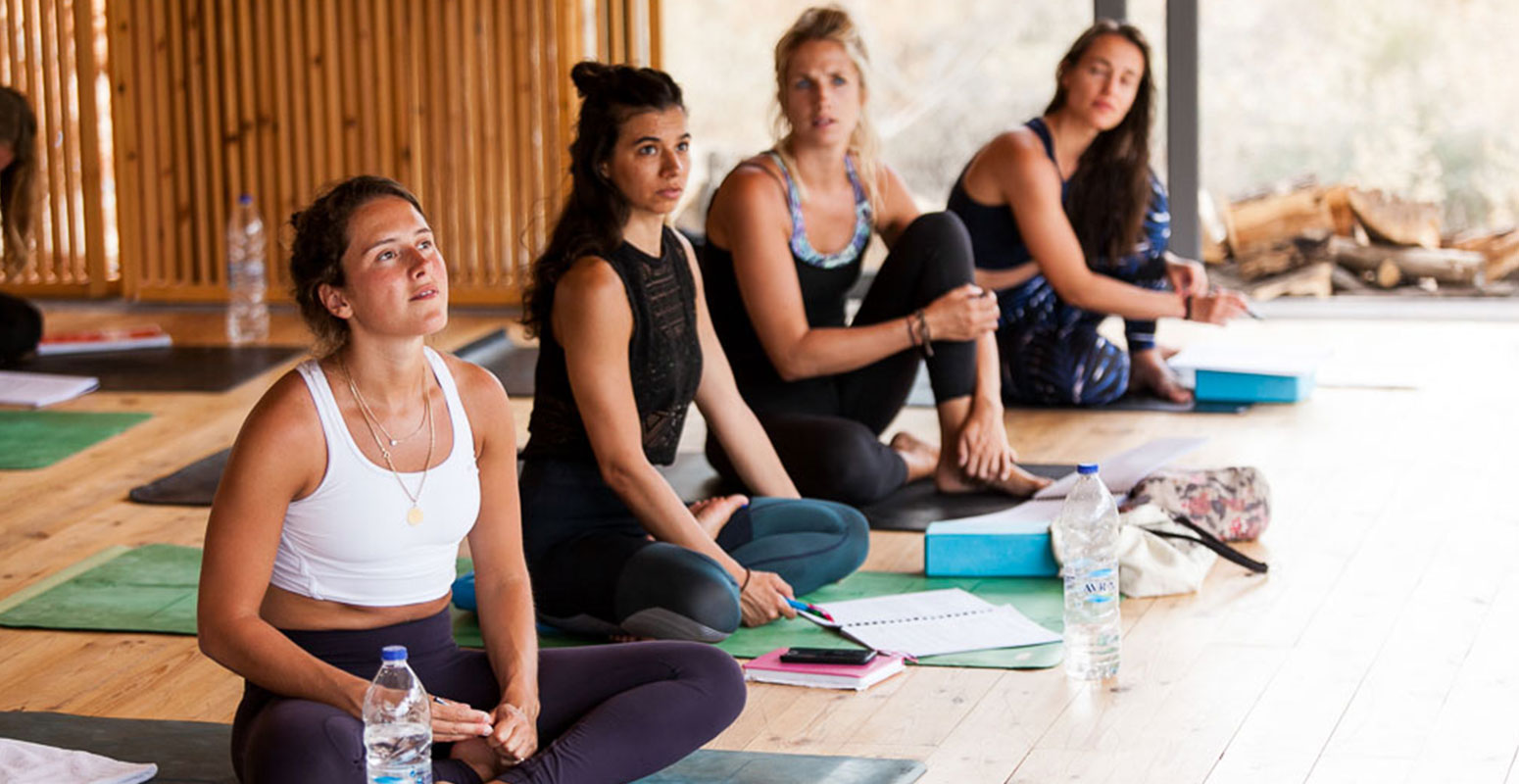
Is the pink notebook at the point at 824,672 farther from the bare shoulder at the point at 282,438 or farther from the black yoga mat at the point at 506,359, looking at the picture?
the black yoga mat at the point at 506,359

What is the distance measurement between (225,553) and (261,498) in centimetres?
7

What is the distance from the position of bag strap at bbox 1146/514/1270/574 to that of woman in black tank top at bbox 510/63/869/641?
71 centimetres

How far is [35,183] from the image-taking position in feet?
17.2

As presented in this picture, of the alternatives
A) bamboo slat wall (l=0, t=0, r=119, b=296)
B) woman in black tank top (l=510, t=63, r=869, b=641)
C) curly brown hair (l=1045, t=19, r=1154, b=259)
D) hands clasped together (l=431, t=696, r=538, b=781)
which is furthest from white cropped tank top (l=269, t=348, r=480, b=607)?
bamboo slat wall (l=0, t=0, r=119, b=296)

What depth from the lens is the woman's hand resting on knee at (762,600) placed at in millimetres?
3145

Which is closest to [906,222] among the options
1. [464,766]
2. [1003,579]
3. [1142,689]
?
[1003,579]

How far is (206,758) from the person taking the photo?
8.56 feet

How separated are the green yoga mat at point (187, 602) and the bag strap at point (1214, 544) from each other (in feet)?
0.75

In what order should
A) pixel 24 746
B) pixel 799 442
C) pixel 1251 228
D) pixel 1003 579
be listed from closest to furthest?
pixel 24 746, pixel 1003 579, pixel 799 442, pixel 1251 228

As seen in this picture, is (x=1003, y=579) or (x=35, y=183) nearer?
(x=1003, y=579)

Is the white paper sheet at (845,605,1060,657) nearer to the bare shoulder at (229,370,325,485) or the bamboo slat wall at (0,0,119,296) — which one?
the bare shoulder at (229,370,325,485)

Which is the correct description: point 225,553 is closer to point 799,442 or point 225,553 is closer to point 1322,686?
point 1322,686

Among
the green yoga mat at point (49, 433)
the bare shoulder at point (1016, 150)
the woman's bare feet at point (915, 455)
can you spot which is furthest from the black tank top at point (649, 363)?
the green yoga mat at point (49, 433)

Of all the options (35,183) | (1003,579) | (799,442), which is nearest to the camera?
(1003,579)
